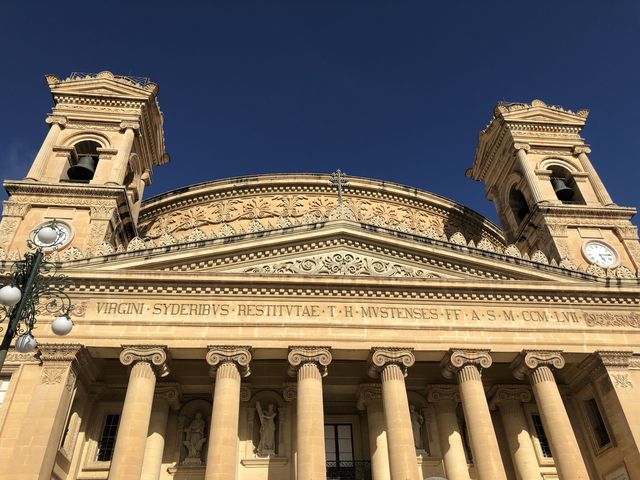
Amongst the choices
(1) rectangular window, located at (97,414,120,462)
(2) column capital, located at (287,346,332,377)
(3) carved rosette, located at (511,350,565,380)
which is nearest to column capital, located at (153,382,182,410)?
(1) rectangular window, located at (97,414,120,462)

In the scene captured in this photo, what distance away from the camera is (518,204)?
1201 inches

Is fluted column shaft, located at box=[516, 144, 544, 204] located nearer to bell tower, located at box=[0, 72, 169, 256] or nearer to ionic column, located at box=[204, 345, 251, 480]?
ionic column, located at box=[204, 345, 251, 480]

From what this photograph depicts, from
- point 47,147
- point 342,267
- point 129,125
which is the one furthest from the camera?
point 129,125

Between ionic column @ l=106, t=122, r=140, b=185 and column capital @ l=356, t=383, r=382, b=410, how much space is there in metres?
13.9

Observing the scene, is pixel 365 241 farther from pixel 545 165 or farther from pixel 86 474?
pixel 545 165

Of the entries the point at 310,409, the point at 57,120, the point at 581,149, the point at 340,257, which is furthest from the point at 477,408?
the point at 57,120

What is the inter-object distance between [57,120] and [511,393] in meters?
23.8

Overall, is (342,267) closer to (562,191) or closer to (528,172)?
(528,172)

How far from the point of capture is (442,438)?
1950 cm

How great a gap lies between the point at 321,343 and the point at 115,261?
7.58 metres

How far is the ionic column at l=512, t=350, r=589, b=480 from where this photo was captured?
15906 millimetres

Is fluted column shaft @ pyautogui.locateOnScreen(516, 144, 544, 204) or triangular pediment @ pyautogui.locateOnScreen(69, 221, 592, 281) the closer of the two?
triangular pediment @ pyautogui.locateOnScreen(69, 221, 592, 281)

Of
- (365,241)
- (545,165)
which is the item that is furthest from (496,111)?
(365,241)

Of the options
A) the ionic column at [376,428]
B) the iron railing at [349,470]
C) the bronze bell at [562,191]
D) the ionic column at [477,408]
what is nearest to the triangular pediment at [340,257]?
the ionic column at [477,408]
